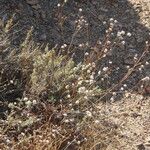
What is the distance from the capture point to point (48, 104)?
504 centimetres

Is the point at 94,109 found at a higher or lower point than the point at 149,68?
lower

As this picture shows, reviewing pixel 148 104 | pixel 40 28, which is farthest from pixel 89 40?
pixel 148 104

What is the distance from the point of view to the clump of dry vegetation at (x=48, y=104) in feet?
15.5

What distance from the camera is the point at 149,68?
6.29m

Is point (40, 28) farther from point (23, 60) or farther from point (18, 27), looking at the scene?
point (23, 60)

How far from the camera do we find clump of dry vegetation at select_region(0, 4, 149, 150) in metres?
4.72

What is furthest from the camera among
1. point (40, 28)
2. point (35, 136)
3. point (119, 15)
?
point (119, 15)

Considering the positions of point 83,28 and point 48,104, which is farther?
point 83,28

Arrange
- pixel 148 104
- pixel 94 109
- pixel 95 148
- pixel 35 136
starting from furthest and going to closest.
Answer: pixel 148 104, pixel 94 109, pixel 95 148, pixel 35 136

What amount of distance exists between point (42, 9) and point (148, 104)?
1.93 m

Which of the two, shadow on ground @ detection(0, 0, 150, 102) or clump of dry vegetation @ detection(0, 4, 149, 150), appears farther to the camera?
shadow on ground @ detection(0, 0, 150, 102)

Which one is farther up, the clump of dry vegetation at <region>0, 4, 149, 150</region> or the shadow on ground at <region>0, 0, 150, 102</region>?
the shadow on ground at <region>0, 0, 150, 102</region>

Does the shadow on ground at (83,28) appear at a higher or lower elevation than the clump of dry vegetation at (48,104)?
higher

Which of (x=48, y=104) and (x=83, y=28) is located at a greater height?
(x=83, y=28)
